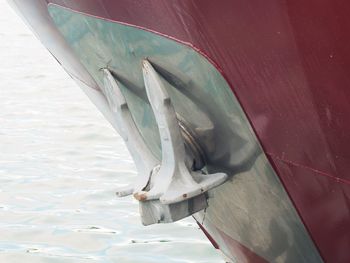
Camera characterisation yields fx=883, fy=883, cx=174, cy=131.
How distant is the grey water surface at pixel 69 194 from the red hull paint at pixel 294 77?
2.36m

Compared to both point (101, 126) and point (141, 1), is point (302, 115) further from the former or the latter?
point (101, 126)

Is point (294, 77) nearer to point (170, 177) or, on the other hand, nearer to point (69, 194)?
point (170, 177)

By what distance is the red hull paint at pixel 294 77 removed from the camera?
1868mm

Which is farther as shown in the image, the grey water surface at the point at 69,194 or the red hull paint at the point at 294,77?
the grey water surface at the point at 69,194

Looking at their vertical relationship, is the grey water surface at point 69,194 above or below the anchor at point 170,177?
below

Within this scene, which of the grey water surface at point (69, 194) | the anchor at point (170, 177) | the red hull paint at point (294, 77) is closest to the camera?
the red hull paint at point (294, 77)

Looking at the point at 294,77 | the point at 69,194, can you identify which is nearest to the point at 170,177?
the point at 294,77

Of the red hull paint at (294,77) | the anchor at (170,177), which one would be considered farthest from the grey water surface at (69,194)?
the red hull paint at (294,77)

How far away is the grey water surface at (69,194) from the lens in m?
4.88

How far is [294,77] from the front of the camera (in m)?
1.98

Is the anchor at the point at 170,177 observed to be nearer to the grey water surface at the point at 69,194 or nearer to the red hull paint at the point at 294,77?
the red hull paint at the point at 294,77

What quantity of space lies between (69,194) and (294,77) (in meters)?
4.25

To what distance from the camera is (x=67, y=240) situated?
510 cm

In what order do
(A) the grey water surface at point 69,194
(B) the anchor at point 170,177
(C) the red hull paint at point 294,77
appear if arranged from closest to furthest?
(C) the red hull paint at point 294,77, (B) the anchor at point 170,177, (A) the grey water surface at point 69,194
